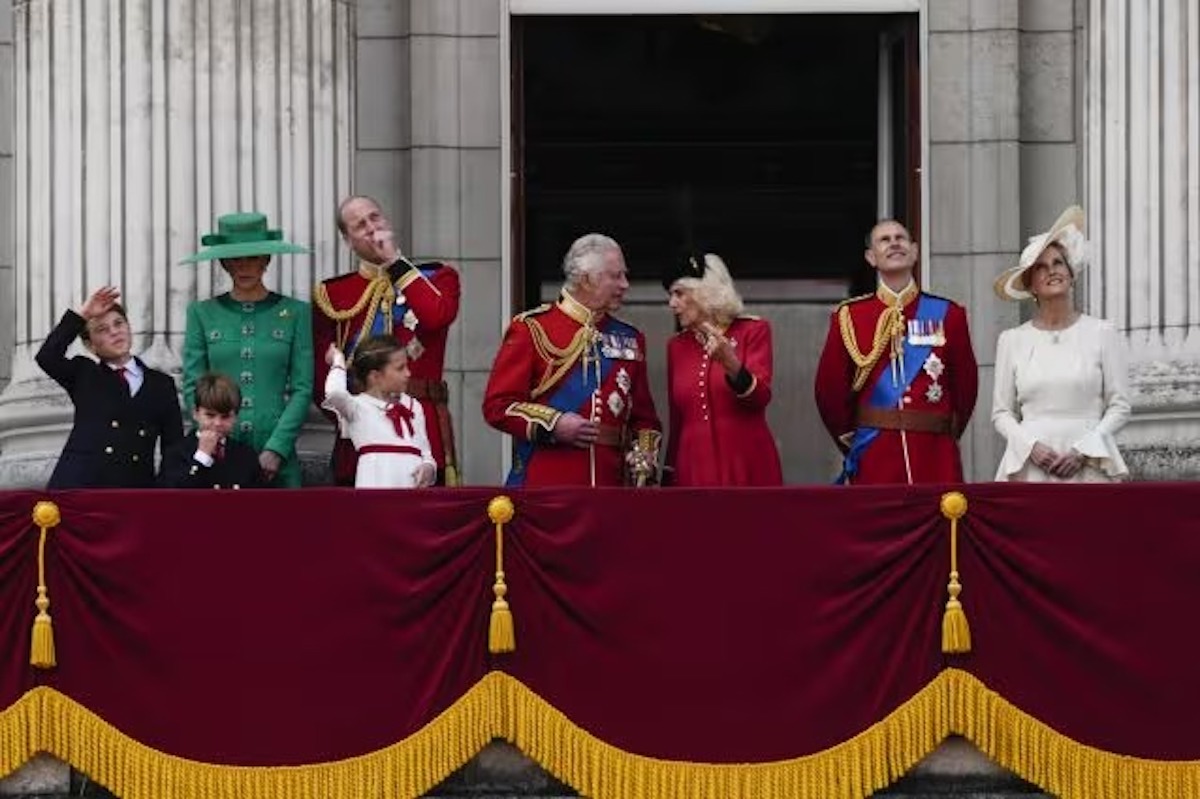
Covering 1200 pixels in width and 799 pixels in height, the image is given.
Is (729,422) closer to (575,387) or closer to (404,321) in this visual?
(575,387)

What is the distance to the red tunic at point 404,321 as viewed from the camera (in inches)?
841

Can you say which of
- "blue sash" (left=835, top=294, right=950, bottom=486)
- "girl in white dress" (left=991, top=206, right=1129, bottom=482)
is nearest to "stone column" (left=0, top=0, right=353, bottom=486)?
"blue sash" (left=835, top=294, right=950, bottom=486)

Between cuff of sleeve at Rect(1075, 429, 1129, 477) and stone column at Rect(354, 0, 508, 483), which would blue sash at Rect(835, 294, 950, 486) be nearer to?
cuff of sleeve at Rect(1075, 429, 1129, 477)

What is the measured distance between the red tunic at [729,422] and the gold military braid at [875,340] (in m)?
0.41

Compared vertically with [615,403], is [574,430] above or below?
below

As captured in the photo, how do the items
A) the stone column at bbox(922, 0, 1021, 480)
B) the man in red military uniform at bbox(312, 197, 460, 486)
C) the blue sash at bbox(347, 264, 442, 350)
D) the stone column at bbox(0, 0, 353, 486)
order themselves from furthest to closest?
the stone column at bbox(922, 0, 1021, 480)
the stone column at bbox(0, 0, 353, 486)
the blue sash at bbox(347, 264, 442, 350)
the man in red military uniform at bbox(312, 197, 460, 486)

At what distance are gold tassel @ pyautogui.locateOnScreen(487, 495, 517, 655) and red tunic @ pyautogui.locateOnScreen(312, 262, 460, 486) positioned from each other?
167cm

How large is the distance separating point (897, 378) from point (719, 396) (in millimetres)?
827

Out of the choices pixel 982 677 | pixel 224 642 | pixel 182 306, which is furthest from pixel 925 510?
pixel 182 306

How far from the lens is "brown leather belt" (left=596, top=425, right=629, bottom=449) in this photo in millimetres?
21000

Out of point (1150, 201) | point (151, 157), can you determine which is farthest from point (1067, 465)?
point (151, 157)

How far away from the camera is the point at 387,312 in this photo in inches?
844

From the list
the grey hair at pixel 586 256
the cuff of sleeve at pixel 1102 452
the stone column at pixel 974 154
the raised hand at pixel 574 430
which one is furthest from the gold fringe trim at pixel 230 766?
the stone column at pixel 974 154

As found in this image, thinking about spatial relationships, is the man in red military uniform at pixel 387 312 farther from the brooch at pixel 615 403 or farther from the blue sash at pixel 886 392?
the blue sash at pixel 886 392
